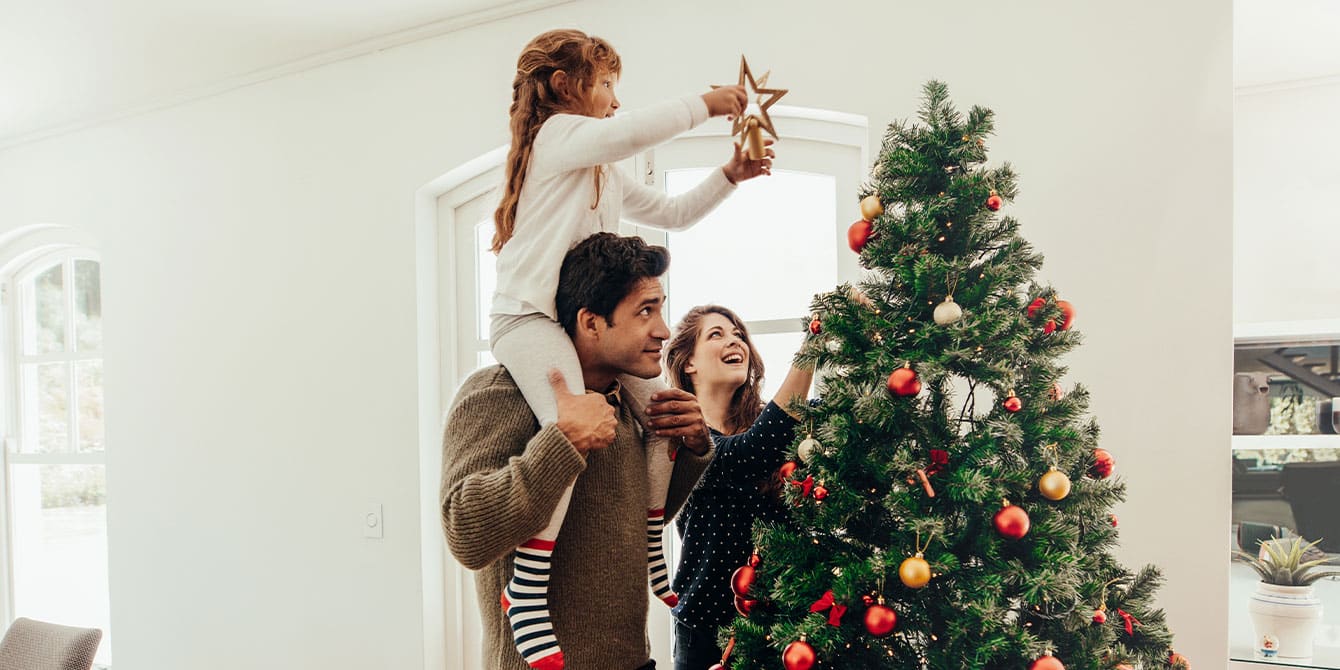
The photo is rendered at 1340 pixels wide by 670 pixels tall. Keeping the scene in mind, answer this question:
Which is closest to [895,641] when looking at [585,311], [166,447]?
[585,311]

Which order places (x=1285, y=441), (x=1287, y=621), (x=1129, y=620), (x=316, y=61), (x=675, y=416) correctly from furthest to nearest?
(x=316, y=61)
(x=1285, y=441)
(x=1287, y=621)
(x=675, y=416)
(x=1129, y=620)

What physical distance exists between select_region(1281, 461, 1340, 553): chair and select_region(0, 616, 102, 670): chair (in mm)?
3135

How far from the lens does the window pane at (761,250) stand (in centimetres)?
222

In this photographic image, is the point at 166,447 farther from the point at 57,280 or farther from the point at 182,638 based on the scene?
the point at 57,280

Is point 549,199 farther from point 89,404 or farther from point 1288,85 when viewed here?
point 89,404

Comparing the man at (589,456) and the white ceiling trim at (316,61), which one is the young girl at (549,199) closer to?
the man at (589,456)

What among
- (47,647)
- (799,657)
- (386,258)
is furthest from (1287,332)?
(47,647)

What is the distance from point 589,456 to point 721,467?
0.26m

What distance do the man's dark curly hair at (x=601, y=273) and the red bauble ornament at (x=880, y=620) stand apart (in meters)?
0.46

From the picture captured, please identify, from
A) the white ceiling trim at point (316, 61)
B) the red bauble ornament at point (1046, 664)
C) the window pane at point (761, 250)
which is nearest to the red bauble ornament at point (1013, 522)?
the red bauble ornament at point (1046, 664)

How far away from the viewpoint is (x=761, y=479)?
4.56ft

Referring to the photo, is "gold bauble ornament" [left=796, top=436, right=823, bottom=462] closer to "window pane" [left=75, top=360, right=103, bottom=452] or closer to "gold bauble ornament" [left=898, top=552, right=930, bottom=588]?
"gold bauble ornament" [left=898, top=552, right=930, bottom=588]

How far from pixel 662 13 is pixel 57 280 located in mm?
3150

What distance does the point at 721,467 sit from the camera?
4.29 ft
